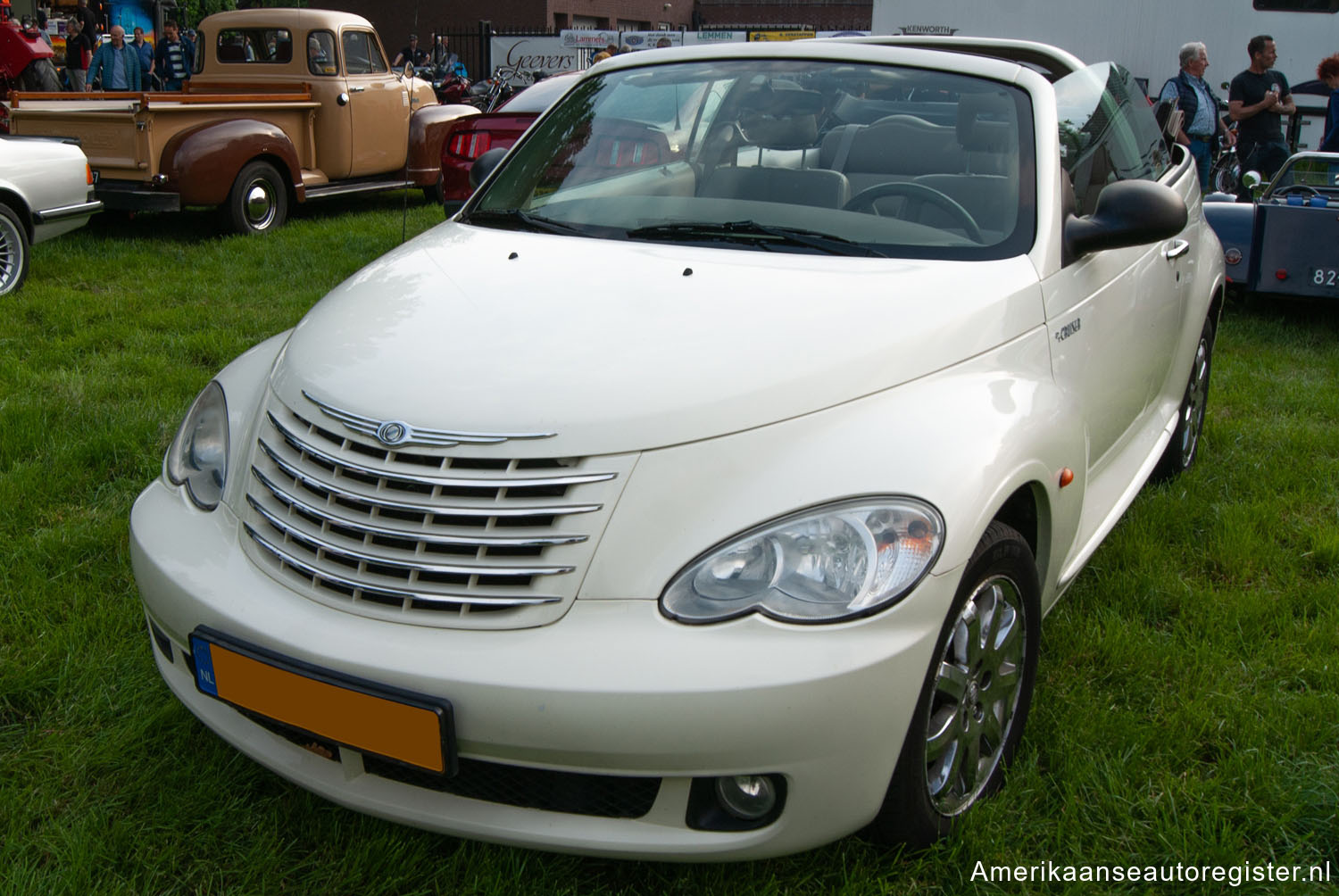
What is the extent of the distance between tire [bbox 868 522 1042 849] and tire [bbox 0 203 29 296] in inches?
263

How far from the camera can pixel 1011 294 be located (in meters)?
2.50

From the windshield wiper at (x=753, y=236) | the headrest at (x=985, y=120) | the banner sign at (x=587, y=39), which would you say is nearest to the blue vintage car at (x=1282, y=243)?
the headrest at (x=985, y=120)

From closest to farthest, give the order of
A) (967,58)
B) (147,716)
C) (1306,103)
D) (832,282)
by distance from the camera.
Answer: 1. (832,282)
2. (147,716)
3. (967,58)
4. (1306,103)

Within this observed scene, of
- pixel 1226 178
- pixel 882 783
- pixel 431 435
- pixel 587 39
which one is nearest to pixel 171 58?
pixel 587 39

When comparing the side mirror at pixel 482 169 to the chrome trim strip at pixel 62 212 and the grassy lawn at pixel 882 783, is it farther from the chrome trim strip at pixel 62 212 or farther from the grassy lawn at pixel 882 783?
the chrome trim strip at pixel 62 212

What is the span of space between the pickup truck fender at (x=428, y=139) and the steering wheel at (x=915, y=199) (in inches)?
332

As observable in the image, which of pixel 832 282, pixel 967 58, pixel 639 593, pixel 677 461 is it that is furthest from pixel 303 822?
pixel 967 58

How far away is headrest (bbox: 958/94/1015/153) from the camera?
2.91 meters

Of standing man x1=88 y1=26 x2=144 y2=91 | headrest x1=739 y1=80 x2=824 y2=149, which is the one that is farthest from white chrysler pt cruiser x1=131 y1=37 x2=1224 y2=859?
standing man x1=88 y1=26 x2=144 y2=91

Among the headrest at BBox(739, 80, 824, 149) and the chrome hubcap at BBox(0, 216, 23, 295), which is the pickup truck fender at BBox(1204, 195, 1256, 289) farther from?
the chrome hubcap at BBox(0, 216, 23, 295)

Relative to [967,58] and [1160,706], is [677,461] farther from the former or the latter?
[967,58]

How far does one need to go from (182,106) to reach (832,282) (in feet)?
25.6

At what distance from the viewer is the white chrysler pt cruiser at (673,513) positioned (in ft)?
6.07

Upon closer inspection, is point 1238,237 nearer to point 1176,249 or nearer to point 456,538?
point 1176,249
